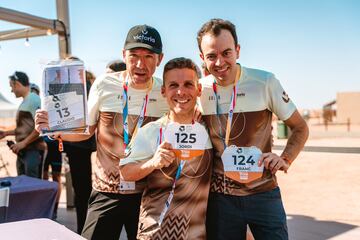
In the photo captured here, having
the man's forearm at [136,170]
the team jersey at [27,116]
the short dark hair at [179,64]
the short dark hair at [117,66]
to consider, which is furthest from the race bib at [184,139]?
the team jersey at [27,116]

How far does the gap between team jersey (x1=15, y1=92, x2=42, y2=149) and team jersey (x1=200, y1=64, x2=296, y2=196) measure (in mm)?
3393

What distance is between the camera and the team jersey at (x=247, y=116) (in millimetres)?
2035

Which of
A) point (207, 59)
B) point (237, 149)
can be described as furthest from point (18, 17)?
point (237, 149)

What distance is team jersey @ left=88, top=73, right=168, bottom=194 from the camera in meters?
2.24

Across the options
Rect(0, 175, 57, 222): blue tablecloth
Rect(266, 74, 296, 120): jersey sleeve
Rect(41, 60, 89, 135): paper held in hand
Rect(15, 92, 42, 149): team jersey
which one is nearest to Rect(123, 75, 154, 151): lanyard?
Rect(41, 60, 89, 135): paper held in hand

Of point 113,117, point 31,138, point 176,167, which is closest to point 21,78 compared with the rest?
point 31,138

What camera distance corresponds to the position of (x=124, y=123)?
2227mm

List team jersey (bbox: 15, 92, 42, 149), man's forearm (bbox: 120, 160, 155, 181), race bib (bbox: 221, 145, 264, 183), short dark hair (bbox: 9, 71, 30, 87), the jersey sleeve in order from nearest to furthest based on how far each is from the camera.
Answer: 1. man's forearm (bbox: 120, 160, 155, 181)
2. race bib (bbox: 221, 145, 264, 183)
3. the jersey sleeve
4. team jersey (bbox: 15, 92, 42, 149)
5. short dark hair (bbox: 9, 71, 30, 87)

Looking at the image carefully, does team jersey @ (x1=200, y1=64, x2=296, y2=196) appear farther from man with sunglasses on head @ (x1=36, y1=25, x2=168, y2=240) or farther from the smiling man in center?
man with sunglasses on head @ (x1=36, y1=25, x2=168, y2=240)

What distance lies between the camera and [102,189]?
2.30 meters

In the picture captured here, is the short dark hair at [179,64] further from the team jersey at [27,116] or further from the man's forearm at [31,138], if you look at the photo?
the team jersey at [27,116]

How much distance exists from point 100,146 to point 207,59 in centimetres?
81

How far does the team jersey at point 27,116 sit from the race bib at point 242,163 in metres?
3.49

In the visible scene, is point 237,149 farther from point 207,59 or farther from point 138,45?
point 138,45
